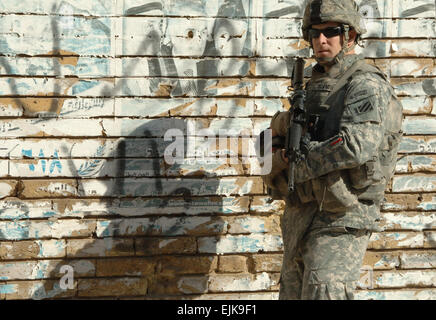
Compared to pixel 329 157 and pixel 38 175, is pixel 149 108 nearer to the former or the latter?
pixel 38 175

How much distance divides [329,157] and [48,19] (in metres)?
2.63

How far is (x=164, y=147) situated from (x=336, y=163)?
76.1 inches

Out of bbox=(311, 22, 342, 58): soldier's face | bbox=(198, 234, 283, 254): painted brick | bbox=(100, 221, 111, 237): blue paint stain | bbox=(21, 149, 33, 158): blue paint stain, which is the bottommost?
bbox=(198, 234, 283, 254): painted brick

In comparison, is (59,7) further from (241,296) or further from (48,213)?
(241,296)

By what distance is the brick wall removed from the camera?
492cm

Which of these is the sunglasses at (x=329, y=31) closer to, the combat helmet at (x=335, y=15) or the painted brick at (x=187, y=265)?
the combat helmet at (x=335, y=15)

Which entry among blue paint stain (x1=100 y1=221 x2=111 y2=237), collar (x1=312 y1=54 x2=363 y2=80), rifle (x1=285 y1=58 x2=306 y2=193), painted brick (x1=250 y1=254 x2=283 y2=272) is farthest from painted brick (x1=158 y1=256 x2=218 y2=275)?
collar (x1=312 y1=54 x2=363 y2=80)

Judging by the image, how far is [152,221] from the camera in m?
5.07

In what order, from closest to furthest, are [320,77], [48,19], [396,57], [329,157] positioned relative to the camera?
[329,157]
[320,77]
[48,19]
[396,57]

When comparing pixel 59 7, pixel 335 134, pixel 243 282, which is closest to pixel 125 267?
pixel 243 282

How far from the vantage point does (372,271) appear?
209 inches

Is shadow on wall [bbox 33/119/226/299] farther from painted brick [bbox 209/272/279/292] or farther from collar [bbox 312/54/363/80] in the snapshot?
collar [bbox 312/54/363/80]

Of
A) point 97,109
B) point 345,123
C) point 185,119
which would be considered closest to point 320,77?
point 345,123

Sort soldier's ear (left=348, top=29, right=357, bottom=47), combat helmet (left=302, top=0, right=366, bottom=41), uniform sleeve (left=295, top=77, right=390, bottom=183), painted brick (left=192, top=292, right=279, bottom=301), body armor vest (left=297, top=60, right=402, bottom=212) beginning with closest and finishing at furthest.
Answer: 1. uniform sleeve (left=295, top=77, right=390, bottom=183)
2. body armor vest (left=297, top=60, right=402, bottom=212)
3. combat helmet (left=302, top=0, right=366, bottom=41)
4. soldier's ear (left=348, top=29, right=357, bottom=47)
5. painted brick (left=192, top=292, right=279, bottom=301)
